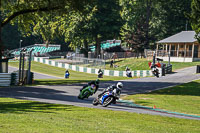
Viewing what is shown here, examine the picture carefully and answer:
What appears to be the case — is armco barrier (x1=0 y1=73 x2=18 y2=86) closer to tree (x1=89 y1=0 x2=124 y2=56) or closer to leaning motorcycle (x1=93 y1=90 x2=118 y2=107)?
leaning motorcycle (x1=93 y1=90 x2=118 y2=107)

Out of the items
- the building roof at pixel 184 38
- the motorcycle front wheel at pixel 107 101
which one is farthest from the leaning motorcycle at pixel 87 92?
the building roof at pixel 184 38

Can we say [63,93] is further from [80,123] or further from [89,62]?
[89,62]

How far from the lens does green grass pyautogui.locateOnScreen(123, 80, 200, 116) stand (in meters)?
19.3

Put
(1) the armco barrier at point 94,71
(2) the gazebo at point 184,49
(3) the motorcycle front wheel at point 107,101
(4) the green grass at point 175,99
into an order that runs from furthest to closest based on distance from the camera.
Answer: (2) the gazebo at point 184,49, (1) the armco barrier at point 94,71, (4) the green grass at point 175,99, (3) the motorcycle front wheel at point 107,101

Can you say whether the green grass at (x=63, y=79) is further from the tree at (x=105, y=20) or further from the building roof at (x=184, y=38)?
the building roof at (x=184, y=38)

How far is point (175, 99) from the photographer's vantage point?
22812mm

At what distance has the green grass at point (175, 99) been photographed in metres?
19.3

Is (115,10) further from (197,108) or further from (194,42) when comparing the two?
(197,108)

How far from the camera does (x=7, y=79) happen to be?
1032 inches

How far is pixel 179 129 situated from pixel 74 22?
56.8 m

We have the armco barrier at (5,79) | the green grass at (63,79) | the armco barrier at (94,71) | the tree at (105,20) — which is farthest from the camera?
the tree at (105,20)

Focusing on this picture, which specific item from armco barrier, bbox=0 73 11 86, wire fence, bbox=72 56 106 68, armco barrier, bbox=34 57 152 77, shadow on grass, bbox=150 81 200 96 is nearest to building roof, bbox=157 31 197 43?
wire fence, bbox=72 56 106 68

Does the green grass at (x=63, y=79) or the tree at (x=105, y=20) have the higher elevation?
the tree at (x=105, y=20)

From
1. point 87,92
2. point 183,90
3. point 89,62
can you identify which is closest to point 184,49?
point 89,62
